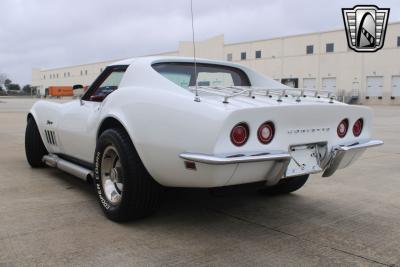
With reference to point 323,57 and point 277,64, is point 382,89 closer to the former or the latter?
point 323,57

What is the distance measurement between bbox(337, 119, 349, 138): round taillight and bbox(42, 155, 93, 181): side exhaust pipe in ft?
7.60

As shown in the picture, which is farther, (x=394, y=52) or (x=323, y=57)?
(x=323, y=57)

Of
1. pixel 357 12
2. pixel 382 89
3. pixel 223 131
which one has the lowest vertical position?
pixel 382 89

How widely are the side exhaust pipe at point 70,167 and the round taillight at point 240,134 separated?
177 centimetres

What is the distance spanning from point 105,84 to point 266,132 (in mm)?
2072

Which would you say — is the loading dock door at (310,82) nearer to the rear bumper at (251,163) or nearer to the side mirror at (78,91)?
the side mirror at (78,91)

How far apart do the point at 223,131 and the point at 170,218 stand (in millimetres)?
1257

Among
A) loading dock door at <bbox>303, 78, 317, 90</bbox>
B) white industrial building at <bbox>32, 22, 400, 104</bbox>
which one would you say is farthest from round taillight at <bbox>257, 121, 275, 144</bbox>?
loading dock door at <bbox>303, 78, 317, 90</bbox>

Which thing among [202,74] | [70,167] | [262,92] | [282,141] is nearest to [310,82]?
[202,74]

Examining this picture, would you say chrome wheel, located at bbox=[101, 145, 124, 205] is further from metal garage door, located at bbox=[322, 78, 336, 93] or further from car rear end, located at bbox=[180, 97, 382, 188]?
metal garage door, located at bbox=[322, 78, 336, 93]

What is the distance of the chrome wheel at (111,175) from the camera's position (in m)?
3.82

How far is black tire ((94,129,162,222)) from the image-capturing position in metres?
3.51

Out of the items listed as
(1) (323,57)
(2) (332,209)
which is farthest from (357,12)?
(1) (323,57)

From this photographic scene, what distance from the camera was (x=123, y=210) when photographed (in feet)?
11.7
